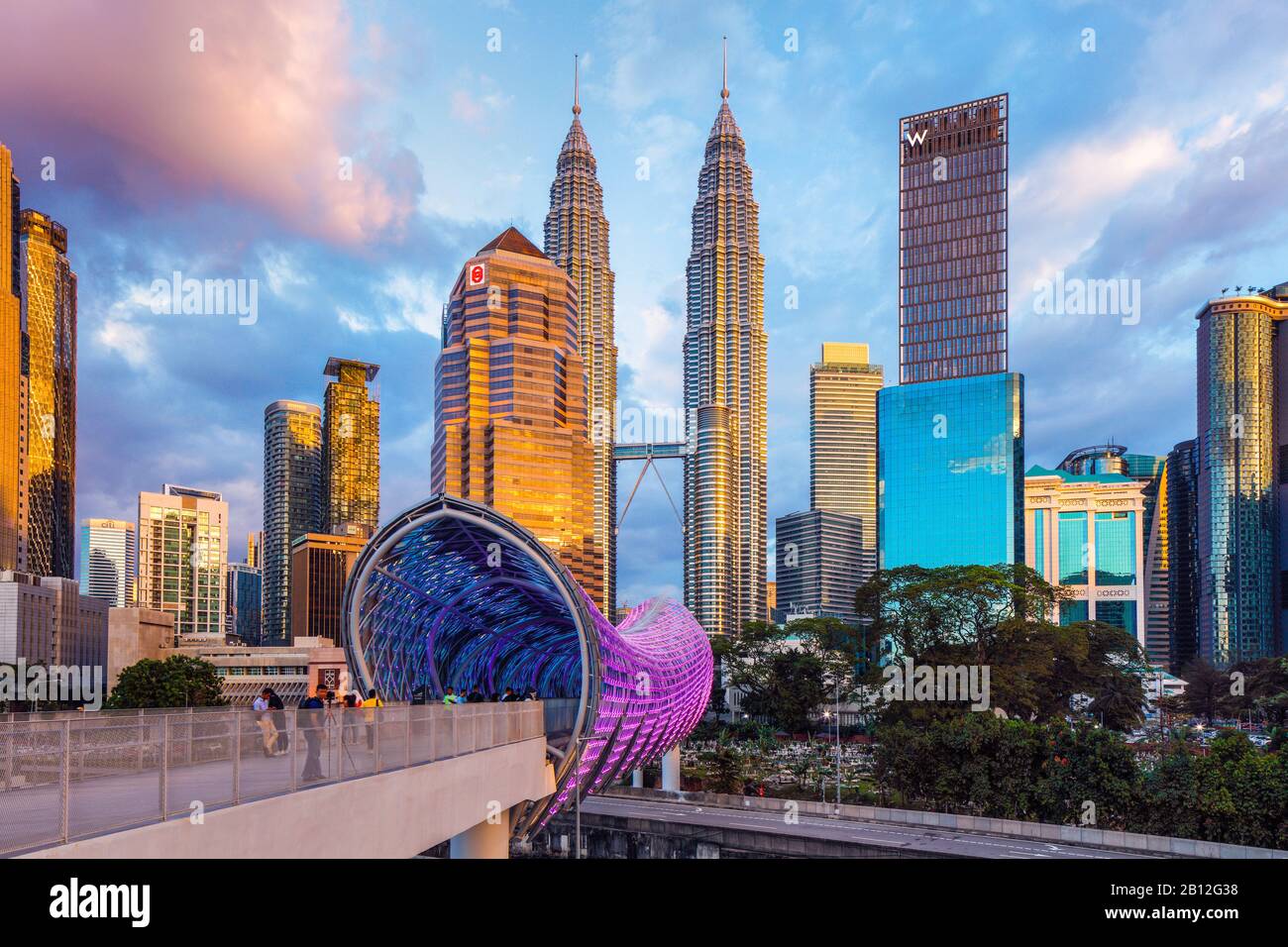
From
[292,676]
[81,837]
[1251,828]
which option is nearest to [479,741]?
[81,837]

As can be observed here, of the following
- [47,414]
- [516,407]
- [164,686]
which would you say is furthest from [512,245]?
[164,686]

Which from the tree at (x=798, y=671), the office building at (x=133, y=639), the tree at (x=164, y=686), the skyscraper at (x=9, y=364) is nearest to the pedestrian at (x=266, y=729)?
the tree at (x=164, y=686)

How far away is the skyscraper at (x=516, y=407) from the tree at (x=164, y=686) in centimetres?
8284

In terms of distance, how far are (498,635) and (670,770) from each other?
20.1 m

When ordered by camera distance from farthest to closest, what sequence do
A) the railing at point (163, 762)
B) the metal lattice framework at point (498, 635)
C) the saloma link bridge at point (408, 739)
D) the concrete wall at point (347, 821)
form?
the metal lattice framework at point (498, 635), the concrete wall at point (347, 821), the saloma link bridge at point (408, 739), the railing at point (163, 762)

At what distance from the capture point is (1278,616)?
181 metres

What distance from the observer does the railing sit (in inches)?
322

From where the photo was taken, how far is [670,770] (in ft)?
181

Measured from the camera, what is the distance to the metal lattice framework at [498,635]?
25.8 metres

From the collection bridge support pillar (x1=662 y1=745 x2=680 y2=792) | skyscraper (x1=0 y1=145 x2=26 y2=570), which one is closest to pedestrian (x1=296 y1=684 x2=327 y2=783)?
bridge support pillar (x1=662 y1=745 x2=680 y2=792)

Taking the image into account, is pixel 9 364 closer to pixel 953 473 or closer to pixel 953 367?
pixel 953 473

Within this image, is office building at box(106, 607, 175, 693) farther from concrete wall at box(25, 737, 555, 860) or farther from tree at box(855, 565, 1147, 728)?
concrete wall at box(25, 737, 555, 860)

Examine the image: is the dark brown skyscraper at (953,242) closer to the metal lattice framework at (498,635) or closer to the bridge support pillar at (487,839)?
the metal lattice framework at (498,635)

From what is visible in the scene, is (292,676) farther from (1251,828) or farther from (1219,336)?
(1219,336)
